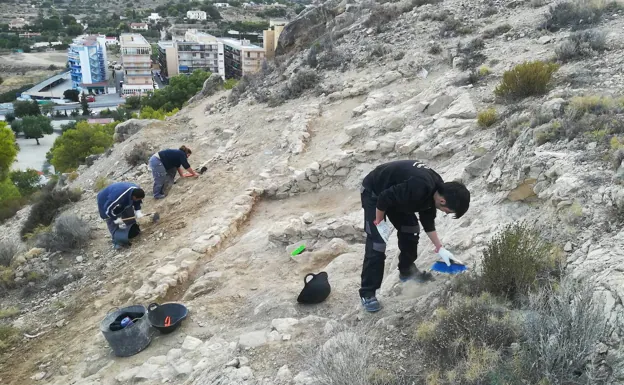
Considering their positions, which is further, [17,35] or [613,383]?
[17,35]

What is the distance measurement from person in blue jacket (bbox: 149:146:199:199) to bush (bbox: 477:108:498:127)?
5.53m

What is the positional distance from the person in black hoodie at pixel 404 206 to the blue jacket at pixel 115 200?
459 cm

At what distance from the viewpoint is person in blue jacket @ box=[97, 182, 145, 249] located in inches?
276

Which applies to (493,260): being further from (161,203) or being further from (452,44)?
(452,44)

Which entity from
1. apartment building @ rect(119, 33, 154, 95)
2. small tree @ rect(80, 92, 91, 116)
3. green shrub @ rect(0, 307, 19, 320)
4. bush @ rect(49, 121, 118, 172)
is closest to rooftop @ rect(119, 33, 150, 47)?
apartment building @ rect(119, 33, 154, 95)

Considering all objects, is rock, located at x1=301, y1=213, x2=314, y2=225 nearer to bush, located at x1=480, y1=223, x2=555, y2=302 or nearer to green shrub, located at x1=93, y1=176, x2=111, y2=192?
bush, located at x1=480, y1=223, x2=555, y2=302

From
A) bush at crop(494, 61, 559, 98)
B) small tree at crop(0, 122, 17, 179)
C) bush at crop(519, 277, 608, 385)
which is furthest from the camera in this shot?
small tree at crop(0, 122, 17, 179)

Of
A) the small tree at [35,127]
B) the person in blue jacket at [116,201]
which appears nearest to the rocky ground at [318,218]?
the person in blue jacket at [116,201]

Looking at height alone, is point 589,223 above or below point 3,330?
above

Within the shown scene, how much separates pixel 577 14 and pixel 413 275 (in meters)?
8.90

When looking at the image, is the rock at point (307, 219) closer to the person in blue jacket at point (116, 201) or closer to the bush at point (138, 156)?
the person in blue jacket at point (116, 201)

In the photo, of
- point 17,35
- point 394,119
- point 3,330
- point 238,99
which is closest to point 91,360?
point 3,330

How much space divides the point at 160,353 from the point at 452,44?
10.2 metres

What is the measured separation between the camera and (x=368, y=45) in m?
13.3
